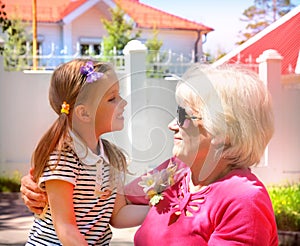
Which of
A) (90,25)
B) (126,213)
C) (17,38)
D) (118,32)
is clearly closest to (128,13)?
(90,25)

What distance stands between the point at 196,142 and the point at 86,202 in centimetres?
35

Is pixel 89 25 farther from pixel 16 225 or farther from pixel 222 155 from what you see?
pixel 222 155

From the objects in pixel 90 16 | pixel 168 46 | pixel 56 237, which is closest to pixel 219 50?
pixel 168 46

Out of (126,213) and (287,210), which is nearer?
(126,213)

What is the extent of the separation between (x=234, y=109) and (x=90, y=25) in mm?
13161

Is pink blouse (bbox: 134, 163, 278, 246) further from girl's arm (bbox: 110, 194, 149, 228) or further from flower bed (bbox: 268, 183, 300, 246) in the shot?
flower bed (bbox: 268, 183, 300, 246)

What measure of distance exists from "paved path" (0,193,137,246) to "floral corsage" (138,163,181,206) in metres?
3.36

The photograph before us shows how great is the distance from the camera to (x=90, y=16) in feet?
46.4

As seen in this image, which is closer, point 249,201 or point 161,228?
point 249,201

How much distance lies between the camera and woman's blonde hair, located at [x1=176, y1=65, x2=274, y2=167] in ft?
3.82

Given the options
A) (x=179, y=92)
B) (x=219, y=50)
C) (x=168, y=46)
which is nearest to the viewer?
(x=179, y=92)

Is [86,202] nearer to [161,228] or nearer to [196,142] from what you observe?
[161,228]

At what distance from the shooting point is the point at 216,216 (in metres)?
1.17

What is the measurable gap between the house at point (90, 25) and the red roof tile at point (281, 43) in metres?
6.68
